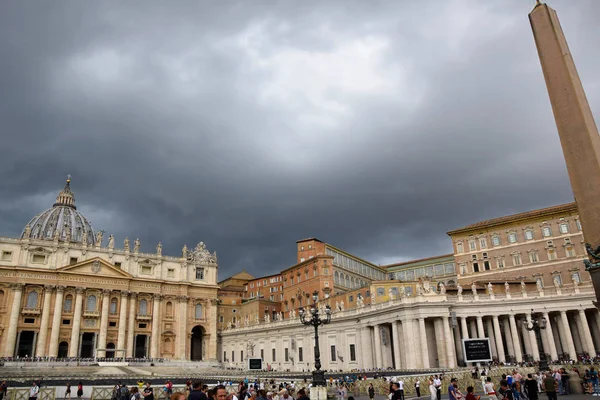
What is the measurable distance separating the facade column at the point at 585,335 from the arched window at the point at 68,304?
63.5m

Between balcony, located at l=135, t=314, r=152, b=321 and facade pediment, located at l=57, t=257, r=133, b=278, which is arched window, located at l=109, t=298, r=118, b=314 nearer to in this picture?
balcony, located at l=135, t=314, r=152, b=321

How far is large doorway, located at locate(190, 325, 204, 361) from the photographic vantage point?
76475 mm

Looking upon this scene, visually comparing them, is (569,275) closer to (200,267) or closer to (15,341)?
(200,267)

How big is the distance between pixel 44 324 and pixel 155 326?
50.2 feet

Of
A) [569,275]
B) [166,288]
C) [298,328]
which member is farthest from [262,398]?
[166,288]

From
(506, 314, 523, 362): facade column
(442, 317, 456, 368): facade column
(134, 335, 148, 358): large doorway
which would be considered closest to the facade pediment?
(134, 335, 148, 358): large doorway

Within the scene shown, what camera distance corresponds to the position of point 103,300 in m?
65.2

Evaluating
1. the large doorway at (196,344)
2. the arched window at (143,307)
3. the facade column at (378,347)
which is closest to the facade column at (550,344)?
the facade column at (378,347)

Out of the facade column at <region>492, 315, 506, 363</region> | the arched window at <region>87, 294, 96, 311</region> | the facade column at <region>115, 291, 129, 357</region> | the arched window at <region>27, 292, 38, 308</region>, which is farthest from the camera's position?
the arched window at <region>87, 294, 96, 311</region>

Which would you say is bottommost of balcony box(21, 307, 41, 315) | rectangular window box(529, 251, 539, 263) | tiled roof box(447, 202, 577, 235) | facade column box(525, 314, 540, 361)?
facade column box(525, 314, 540, 361)

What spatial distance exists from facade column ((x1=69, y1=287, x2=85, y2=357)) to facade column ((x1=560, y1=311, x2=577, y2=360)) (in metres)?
59.9

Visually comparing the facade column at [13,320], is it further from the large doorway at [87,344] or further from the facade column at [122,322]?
the facade column at [122,322]

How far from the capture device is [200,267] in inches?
3071

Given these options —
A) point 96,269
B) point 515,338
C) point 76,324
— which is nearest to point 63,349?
point 76,324
